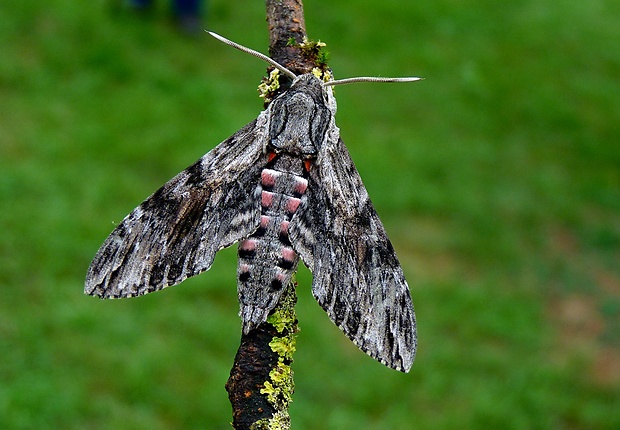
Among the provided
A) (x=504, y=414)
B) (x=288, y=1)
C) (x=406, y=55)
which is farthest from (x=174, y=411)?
(x=406, y=55)

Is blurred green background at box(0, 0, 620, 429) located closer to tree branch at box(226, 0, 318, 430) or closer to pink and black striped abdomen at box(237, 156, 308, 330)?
pink and black striped abdomen at box(237, 156, 308, 330)

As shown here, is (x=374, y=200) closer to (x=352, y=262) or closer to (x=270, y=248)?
(x=352, y=262)

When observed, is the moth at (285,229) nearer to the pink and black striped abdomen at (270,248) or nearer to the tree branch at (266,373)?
the pink and black striped abdomen at (270,248)

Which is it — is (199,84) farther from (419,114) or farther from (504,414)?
(504,414)

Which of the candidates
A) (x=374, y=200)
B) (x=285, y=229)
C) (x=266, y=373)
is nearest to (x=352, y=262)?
(x=285, y=229)

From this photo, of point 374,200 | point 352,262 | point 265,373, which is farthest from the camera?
point 374,200

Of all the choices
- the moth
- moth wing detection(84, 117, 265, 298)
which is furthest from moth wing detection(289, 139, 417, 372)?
moth wing detection(84, 117, 265, 298)

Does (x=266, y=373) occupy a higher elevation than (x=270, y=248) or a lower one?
lower
